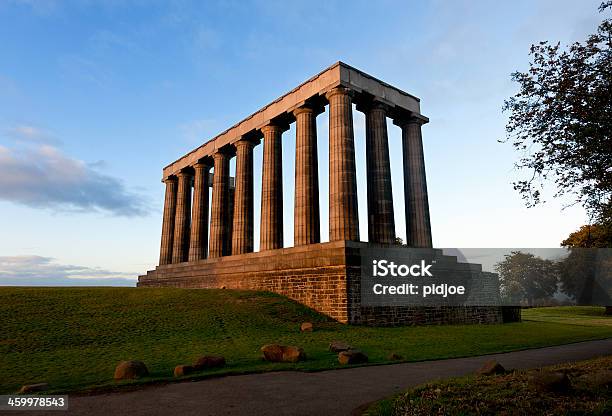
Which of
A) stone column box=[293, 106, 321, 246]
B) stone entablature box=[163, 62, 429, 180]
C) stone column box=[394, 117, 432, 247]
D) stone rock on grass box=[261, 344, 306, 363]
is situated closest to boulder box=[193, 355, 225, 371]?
stone rock on grass box=[261, 344, 306, 363]

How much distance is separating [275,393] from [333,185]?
20540mm

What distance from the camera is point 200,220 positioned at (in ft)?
152

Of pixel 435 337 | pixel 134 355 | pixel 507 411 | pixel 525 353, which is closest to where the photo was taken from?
pixel 507 411

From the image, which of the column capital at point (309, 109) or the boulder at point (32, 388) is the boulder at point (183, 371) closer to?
the boulder at point (32, 388)

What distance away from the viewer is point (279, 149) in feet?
119

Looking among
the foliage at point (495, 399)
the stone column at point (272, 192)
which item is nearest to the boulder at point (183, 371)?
the foliage at point (495, 399)

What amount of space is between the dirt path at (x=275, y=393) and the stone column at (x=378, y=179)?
56.6 ft

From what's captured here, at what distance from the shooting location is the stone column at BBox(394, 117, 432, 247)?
33.9 m

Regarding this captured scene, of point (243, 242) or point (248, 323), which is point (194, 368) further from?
point (243, 242)

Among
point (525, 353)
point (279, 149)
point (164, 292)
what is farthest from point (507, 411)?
point (279, 149)

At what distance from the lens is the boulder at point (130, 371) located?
38.3 feet

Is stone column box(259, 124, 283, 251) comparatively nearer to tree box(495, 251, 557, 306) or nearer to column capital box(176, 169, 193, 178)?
column capital box(176, 169, 193, 178)

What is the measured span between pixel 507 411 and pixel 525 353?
10792 millimetres

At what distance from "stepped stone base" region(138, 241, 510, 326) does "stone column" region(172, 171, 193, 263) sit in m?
15.1
